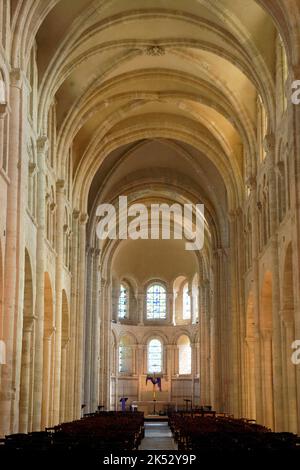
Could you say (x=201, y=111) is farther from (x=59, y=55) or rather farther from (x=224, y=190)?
(x=59, y=55)

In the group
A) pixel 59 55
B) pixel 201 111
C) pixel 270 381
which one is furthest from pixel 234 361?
pixel 59 55

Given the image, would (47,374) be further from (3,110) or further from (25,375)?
(3,110)

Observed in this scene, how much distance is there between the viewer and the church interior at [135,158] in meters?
22.3

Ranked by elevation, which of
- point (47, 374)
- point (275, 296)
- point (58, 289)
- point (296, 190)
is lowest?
point (47, 374)

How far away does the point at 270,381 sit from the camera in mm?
30734

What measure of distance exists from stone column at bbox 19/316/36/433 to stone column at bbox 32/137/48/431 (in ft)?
2.62

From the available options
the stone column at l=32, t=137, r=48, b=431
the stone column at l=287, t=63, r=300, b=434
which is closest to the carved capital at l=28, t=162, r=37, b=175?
the stone column at l=32, t=137, r=48, b=431

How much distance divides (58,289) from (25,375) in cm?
830

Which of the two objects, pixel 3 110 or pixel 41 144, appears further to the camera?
pixel 41 144

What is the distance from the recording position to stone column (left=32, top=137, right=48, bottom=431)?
2684 cm

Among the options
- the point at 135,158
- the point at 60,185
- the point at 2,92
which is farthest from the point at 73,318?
the point at 2,92

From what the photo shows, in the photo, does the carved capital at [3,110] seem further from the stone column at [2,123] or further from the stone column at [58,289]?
the stone column at [58,289]

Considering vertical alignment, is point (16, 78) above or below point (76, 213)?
above

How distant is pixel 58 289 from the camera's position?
108 ft
